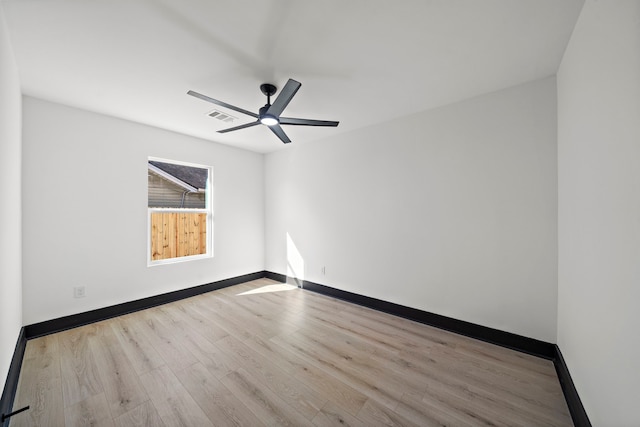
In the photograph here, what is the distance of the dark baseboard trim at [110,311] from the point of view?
2.49 meters

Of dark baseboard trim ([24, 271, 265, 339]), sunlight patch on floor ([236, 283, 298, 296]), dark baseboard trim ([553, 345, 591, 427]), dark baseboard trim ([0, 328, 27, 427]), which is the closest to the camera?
dark baseboard trim ([553, 345, 591, 427])

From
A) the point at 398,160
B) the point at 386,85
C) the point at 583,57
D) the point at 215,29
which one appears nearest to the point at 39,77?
the point at 215,29

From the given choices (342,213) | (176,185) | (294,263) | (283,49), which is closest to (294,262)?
(294,263)

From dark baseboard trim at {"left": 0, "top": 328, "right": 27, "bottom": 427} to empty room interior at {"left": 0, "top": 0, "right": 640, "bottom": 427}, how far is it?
0.21 ft

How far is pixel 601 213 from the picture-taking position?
1256mm

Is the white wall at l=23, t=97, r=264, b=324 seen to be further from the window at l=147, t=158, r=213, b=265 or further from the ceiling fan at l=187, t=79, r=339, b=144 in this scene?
the ceiling fan at l=187, t=79, r=339, b=144

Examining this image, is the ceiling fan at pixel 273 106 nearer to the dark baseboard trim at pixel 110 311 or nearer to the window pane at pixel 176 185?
the window pane at pixel 176 185

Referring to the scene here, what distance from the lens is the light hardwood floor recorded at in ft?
5.02

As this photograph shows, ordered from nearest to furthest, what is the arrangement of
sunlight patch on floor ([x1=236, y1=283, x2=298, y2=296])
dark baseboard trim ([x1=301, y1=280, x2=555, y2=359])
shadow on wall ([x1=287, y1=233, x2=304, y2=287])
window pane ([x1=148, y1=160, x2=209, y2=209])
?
dark baseboard trim ([x1=301, y1=280, x2=555, y2=359]), window pane ([x1=148, y1=160, x2=209, y2=209]), sunlight patch on floor ([x1=236, y1=283, x2=298, y2=296]), shadow on wall ([x1=287, y1=233, x2=304, y2=287])

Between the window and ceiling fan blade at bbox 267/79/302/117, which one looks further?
the window

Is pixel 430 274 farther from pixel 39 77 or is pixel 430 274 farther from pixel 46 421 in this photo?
pixel 39 77

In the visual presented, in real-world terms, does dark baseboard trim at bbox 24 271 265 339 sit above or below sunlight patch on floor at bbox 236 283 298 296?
above

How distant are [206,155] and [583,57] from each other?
13.8ft

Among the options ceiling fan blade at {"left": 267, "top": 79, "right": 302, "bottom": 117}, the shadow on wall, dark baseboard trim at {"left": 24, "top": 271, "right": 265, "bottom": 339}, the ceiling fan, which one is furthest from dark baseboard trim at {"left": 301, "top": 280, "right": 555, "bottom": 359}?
ceiling fan blade at {"left": 267, "top": 79, "right": 302, "bottom": 117}
